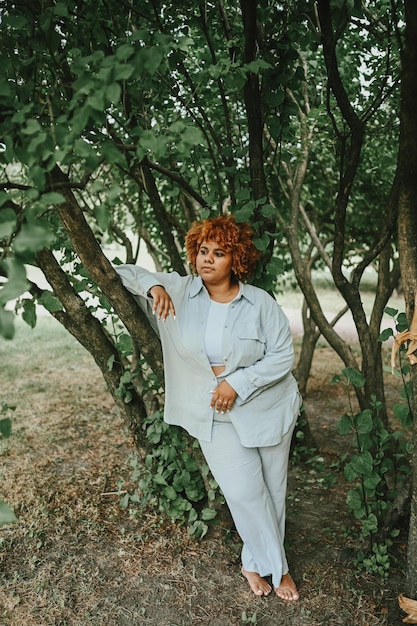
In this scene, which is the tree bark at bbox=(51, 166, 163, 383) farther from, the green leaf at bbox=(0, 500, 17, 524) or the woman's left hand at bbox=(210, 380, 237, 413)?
the green leaf at bbox=(0, 500, 17, 524)

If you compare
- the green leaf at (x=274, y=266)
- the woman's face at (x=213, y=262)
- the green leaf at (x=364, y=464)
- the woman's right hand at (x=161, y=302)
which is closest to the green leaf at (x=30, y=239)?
the woman's right hand at (x=161, y=302)

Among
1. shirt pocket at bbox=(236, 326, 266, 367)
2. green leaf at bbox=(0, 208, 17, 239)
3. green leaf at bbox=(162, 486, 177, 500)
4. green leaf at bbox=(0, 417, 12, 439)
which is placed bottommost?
green leaf at bbox=(162, 486, 177, 500)

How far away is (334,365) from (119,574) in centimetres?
549

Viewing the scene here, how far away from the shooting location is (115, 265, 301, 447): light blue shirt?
2729 millimetres

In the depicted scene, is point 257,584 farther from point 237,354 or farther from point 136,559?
point 237,354

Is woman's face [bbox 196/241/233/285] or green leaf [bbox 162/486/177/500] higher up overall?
woman's face [bbox 196/241/233/285]

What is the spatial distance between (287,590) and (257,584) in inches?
6.2

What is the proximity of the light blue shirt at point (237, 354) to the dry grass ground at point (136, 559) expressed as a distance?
828 millimetres

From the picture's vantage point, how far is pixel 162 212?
4.04 metres

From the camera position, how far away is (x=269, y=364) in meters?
2.76

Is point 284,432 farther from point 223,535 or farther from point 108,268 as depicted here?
point 108,268

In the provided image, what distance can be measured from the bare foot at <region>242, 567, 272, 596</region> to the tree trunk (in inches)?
27.2

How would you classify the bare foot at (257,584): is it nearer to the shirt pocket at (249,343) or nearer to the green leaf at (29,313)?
the shirt pocket at (249,343)

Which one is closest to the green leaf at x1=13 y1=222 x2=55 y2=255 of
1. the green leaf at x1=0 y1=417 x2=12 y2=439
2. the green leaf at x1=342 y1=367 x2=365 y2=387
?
the green leaf at x1=0 y1=417 x2=12 y2=439
